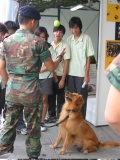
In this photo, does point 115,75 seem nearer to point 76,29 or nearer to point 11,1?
point 76,29

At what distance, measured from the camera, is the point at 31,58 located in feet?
8.02

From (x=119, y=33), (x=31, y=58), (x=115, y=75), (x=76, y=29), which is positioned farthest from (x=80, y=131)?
(x=115, y=75)

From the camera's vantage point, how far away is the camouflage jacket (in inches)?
95.3

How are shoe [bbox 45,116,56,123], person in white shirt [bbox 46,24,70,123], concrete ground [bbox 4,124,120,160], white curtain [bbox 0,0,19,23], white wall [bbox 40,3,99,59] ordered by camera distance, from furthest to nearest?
white wall [bbox 40,3,99,59], white curtain [bbox 0,0,19,23], shoe [bbox 45,116,56,123], person in white shirt [bbox 46,24,70,123], concrete ground [bbox 4,124,120,160]

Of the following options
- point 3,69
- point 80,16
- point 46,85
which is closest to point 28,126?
point 3,69

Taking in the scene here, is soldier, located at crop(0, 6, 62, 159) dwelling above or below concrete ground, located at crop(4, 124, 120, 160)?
above

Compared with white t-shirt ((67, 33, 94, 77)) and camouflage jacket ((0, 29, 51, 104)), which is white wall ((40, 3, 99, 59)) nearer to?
white t-shirt ((67, 33, 94, 77))

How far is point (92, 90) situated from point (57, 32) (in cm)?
195

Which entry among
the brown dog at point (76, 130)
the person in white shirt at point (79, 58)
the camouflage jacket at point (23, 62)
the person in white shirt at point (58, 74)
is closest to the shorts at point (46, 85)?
the person in white shirt at point (58, 74)

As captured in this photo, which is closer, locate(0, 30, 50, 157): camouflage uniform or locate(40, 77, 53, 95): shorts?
locate(0, 30, 50, 157): camouflage uniform

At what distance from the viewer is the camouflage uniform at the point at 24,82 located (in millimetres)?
2428

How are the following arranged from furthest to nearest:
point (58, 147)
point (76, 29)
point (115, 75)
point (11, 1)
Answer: point (11, 1), point (76, 29), point (58, 147), point (115, 75)

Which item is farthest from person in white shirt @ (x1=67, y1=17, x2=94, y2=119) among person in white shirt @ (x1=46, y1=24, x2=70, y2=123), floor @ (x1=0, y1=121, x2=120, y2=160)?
floor @ (x1=0, y1=121, x2=120, y2=160)

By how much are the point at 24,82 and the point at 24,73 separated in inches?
3.8
